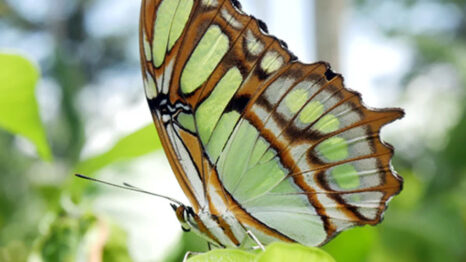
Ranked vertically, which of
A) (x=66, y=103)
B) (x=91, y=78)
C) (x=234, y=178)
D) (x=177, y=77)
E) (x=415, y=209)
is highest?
(x=91, y=78)

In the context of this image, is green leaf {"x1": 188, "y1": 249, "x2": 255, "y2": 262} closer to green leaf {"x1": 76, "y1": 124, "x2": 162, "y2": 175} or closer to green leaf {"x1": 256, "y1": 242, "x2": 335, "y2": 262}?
green leaf {"x1": 256, "y1": 242, "x2": 335, "y2": 262}

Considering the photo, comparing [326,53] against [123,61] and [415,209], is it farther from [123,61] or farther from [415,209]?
[123,61]

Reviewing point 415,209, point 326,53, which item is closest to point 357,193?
point 415,209

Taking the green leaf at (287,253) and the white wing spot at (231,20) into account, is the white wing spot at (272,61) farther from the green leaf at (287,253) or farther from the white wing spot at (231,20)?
the green leaf at (287,253)

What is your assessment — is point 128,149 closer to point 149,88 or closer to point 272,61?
point 149,88

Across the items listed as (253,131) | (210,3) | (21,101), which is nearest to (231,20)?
(210,3)
